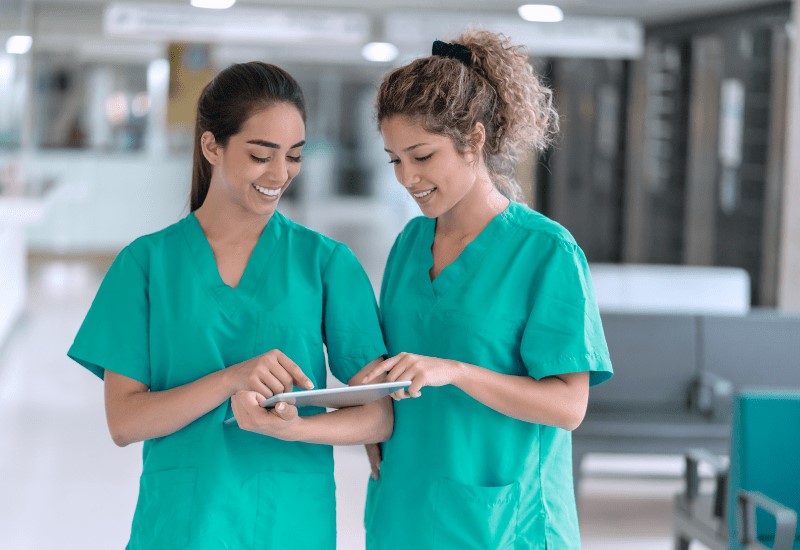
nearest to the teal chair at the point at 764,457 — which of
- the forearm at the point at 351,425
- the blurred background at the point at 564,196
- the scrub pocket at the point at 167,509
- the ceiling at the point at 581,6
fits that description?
the blurred background at the point at 564,196

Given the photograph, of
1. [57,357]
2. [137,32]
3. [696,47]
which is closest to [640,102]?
[696,47]

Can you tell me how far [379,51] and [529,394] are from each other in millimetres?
11678

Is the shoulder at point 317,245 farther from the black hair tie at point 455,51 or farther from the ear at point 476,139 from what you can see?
the black hair tie at point 455,51

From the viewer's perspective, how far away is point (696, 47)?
10.0m

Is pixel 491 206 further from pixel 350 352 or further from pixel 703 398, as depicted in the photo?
pixel 703 398

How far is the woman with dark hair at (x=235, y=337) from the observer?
162cm

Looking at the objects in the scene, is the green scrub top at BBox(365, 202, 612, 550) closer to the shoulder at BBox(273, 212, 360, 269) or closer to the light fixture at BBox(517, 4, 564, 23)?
the shoulder at BBox(273, 212, 360, 269)

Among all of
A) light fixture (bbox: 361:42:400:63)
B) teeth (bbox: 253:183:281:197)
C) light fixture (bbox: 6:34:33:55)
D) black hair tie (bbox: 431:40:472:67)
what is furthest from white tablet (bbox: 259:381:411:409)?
light fixture (bbox: 361:42:400:63)

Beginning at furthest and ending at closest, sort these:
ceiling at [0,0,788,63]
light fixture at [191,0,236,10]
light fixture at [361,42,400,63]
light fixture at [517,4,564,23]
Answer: light fixture at [361,42,400,63] < light fixture at [517,4,564,23] < light fixture at [191,0,236,10] < ceiling at [0,0,788,63]

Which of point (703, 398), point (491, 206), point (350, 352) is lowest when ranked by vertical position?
point (703, 398)

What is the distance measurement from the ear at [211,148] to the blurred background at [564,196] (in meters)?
0.17

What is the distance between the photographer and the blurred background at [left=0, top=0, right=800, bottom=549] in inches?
185

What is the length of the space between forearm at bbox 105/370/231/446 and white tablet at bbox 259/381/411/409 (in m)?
0.10

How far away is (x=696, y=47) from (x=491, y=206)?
8854 mm
